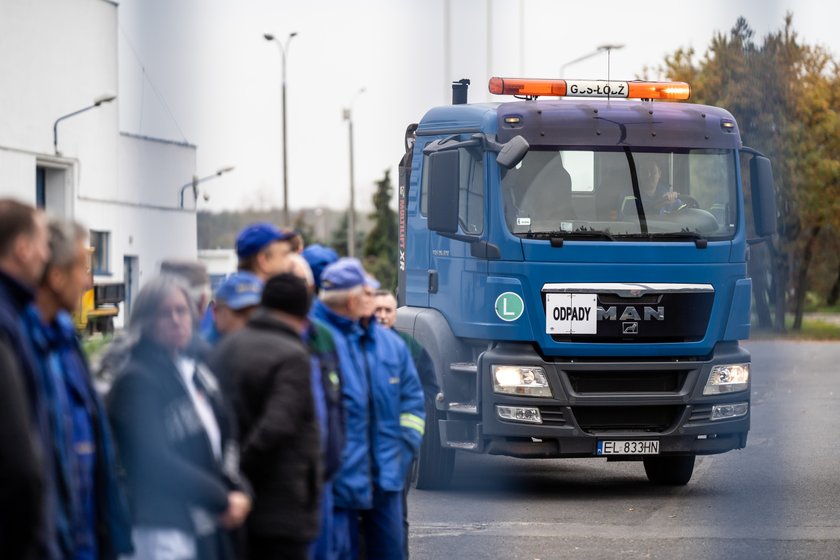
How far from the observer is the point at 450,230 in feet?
33.2

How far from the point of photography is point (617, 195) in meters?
10.3

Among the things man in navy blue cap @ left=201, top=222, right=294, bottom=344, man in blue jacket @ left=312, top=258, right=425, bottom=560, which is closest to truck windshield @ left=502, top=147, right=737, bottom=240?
man in blue jacket @ left=312, top=258, right=425, bottom=560

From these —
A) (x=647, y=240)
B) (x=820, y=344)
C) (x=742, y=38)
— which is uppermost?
(x=742, y=38)

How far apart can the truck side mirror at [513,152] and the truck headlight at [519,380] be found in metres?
1.28

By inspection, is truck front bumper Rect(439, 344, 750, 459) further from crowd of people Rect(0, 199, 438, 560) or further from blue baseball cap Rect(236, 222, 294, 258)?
blue baseball cap Rect(236, 222, 294, 258)

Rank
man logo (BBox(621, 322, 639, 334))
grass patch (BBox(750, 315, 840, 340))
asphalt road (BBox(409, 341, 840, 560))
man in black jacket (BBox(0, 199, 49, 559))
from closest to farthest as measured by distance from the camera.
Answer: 1. man in black jacket (BBox(0, 199, 49, 559))
2. asphalt road (BBox(409, 341, 840, 560))
3. man logo (BBox(621, 322, 639, 334))
4. grass patch (BBox(750, 315, 840, 340))

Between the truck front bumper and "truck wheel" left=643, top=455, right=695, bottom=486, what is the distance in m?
0.74

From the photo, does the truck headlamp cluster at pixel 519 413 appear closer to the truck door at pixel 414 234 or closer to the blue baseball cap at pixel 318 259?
the truck door at pixel 414 234

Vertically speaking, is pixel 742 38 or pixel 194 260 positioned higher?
pixel 742 38

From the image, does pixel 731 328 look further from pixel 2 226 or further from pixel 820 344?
pixel 820 344

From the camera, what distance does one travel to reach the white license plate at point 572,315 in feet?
33.5

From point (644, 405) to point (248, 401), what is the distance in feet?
19.7

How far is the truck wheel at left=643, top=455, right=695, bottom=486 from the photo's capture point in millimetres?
11383

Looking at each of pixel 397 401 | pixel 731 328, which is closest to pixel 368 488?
pixel 397 401
